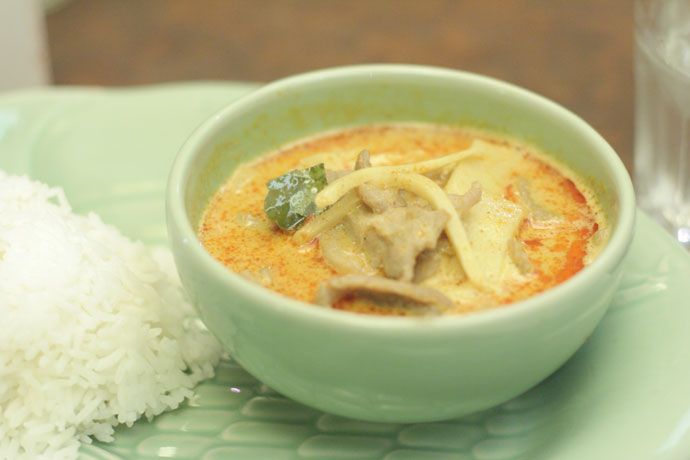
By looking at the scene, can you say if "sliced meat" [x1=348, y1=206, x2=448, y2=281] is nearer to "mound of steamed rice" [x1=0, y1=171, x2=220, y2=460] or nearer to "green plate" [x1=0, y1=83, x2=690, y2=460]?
"green plate" [x1=0, y1=83, x2=690, y2=460]

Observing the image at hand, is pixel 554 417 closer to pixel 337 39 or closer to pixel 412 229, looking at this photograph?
pixel 412 229

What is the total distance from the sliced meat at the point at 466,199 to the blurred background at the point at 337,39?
2.23 m

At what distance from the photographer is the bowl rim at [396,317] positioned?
1.42 metres

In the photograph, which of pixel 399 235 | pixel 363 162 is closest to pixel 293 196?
pixel 363 162

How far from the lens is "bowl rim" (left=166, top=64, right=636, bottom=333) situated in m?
1.42

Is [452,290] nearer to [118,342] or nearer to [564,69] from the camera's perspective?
[118,342]

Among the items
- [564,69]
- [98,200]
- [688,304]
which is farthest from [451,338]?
[564,69]

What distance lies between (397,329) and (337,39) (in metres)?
3.31

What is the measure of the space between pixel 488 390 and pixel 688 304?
0.59 metres

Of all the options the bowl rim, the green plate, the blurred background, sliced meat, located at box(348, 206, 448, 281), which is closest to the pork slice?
sliced meat, located at box(348, 206, 448, 281)

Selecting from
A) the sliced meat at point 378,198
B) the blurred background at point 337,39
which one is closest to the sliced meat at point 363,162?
the sliced meat at point 378,198

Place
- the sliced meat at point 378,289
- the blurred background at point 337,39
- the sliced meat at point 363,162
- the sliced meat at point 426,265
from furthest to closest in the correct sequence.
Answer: the blurred background at point 337,39 → the sliced meat at point 363,162 → the sliced meat at point 426,265 → the sliced meat at point 378,289

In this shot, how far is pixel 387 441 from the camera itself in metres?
1.76

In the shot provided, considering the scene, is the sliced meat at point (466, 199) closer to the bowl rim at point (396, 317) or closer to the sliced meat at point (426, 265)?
the sliced meat at point (426, 265)
